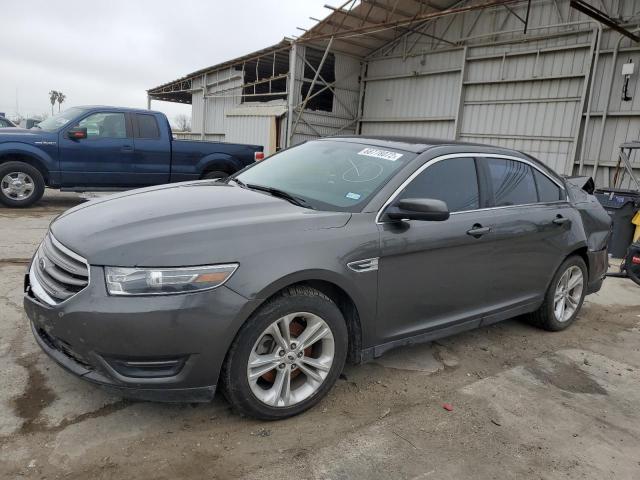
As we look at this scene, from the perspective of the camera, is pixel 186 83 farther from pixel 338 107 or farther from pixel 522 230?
pixel 522 230

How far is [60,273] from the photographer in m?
2.63

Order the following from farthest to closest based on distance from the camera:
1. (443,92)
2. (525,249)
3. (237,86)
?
(237,86)
(443,92)
(525,249)

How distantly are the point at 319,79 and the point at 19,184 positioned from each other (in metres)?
11.0

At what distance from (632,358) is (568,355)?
58cm

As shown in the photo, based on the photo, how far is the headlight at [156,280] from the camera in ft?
7.81

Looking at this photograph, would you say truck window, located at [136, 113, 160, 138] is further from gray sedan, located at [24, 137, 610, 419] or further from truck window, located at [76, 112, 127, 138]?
gray sedan, located at [24, 137, 610, 419]

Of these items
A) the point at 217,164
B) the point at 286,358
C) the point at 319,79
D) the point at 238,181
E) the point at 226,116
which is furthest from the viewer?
the point at 226,116

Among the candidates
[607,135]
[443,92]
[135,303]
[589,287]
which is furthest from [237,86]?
[135,303]

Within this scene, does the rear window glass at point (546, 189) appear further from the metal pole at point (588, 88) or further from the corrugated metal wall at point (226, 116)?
the corrugated metal wall at point (226, 116)

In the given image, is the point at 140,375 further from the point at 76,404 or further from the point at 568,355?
the point at 568,355

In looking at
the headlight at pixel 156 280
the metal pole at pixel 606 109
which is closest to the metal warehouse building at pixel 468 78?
the metal pole at pixel 606 109

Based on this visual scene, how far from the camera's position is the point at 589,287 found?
4.91m

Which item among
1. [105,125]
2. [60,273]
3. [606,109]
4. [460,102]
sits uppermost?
[460,102]

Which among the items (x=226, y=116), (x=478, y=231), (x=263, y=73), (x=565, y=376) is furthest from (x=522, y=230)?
(x=263, y=73)
